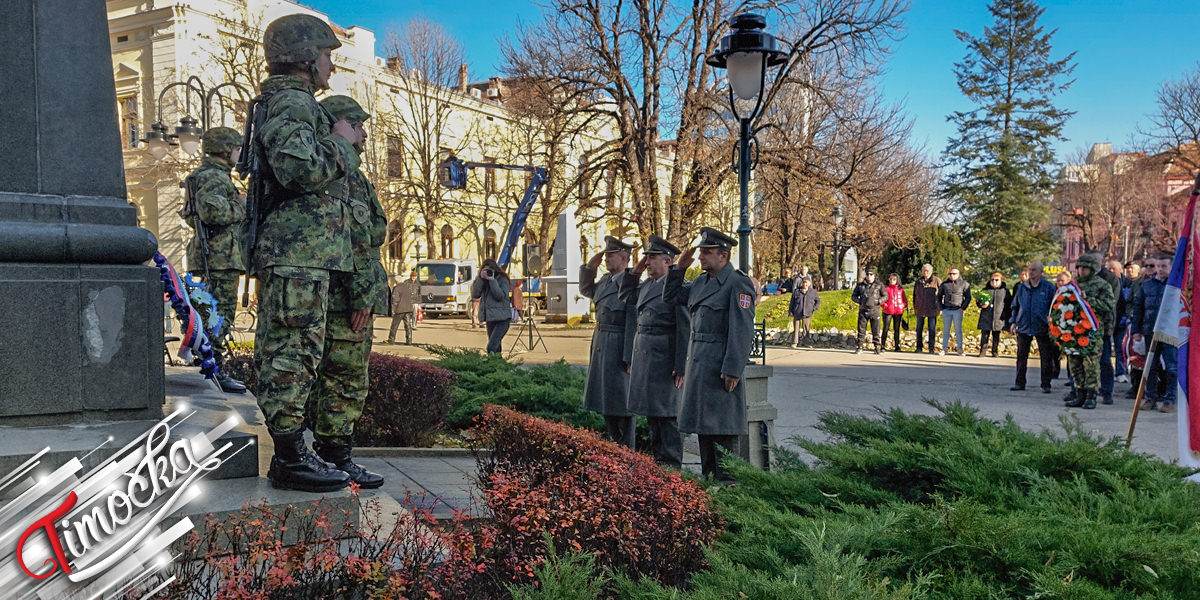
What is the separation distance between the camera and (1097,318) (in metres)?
11.2

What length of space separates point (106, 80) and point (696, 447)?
607 cm

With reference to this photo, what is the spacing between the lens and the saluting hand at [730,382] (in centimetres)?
619

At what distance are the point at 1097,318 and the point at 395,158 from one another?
36.9 m

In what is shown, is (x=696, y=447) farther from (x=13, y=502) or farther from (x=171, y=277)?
(x=13, y=502)

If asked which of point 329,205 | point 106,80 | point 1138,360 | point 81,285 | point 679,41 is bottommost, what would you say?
point 1138,360

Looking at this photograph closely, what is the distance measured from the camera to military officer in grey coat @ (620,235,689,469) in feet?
23.0

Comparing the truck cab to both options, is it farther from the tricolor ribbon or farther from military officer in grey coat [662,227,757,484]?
military officer in grey coat [662,227,757,484]

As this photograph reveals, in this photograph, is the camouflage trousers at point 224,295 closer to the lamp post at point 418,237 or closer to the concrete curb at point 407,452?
the concrete curb at point 407,452

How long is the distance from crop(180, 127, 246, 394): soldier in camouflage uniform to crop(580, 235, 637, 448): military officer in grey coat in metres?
2.99

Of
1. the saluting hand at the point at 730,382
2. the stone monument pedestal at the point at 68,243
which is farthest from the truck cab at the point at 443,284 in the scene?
the stone monument pedestal at the point at 68,243

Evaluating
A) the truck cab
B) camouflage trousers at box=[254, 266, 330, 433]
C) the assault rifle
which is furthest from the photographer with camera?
the truck cab

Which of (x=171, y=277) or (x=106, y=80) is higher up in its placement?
(x=106, y=80)

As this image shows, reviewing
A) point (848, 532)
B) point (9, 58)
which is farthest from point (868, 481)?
point (9, 58)

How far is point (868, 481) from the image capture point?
13.3 ft
